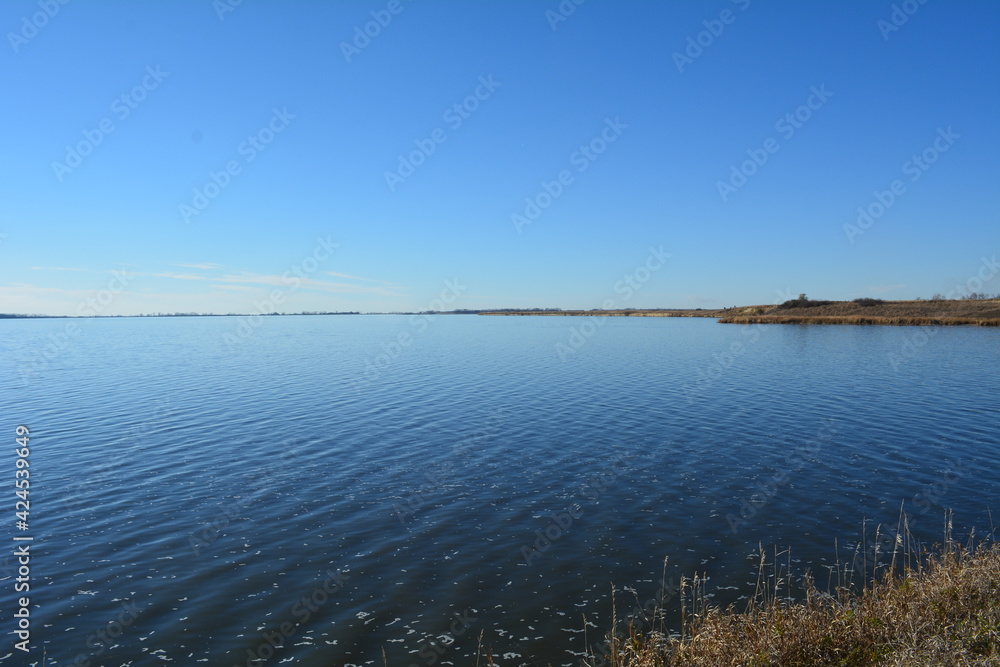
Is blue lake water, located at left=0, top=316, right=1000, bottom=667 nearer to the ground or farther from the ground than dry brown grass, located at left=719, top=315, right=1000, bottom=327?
nearer to the ground

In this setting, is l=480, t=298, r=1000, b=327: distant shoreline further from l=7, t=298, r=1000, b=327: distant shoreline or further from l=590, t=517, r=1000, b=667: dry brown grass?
l=590, t=517, r=1000, b=667: dry brown grass

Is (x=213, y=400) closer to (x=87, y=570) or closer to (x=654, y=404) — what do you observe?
(x=87, y=570)

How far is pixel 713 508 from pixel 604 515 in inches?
135

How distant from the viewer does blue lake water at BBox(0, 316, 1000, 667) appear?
10.6 meters

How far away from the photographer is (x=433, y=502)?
664 inches

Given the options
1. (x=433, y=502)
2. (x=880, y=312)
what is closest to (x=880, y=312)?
(x=880, y=312)

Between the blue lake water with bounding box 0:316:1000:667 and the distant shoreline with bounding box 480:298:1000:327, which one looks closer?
the blue lake water with bounding box 0:316:1000:667

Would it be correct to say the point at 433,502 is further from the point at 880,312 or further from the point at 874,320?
the point at 880,312

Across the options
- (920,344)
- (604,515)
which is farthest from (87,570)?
(920,344)

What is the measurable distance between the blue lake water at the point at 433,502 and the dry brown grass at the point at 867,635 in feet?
6.83

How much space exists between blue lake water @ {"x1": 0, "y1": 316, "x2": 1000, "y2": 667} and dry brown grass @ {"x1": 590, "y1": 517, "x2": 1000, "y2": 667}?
6.83ft

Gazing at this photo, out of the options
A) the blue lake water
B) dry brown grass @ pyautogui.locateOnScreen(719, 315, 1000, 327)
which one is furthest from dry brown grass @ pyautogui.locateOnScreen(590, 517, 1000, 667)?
dry brown grass @ pyautogui.locateOnScreen(719, 315, 1000, 327)

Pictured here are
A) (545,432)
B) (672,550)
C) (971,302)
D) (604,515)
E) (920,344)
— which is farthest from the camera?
(971,302)

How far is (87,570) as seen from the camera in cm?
1257
